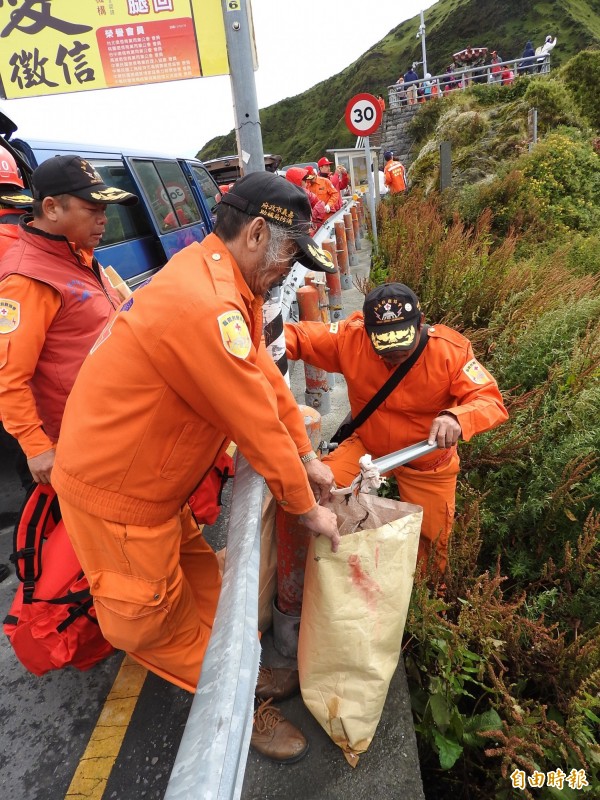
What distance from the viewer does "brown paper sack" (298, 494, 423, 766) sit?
61.0 inches

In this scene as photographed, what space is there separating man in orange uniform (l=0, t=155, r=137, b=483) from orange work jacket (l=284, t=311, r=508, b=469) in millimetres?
1169

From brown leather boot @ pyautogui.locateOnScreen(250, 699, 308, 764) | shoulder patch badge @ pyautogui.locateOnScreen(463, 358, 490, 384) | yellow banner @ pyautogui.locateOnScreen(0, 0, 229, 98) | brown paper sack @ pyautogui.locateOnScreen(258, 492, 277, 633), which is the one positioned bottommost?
brown leather boot @ pyautogui.locateOnScreen(250, 699, 308, 764)

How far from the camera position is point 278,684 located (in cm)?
195

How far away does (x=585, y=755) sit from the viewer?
1.66 m

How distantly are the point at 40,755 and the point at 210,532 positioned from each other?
1388mm

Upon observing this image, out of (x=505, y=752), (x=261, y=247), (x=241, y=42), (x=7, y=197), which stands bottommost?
(x=505, y=752)

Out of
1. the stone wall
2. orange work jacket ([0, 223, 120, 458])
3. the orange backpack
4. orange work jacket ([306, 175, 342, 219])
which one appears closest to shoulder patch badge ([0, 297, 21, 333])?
orange work jacket ([0, 223, 120, 458])

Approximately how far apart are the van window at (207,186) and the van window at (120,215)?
7.90ft

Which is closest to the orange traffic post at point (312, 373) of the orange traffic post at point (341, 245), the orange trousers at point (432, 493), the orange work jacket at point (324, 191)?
the orange trousers at point (432, 493)

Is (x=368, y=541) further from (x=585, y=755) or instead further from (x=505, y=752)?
(x=585, y=755)

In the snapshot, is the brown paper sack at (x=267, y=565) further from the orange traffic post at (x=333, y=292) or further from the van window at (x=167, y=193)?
the van window at (x=167, y=193)

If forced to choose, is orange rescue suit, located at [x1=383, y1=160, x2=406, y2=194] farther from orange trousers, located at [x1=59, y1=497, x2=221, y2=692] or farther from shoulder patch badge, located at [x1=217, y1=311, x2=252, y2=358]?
orange trousers, located at [x1=59, y1=497, x2=221, y2=692]

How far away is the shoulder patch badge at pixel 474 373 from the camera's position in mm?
2656

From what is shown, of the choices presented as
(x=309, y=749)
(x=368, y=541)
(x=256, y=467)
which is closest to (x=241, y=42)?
(x=256, y=467)
